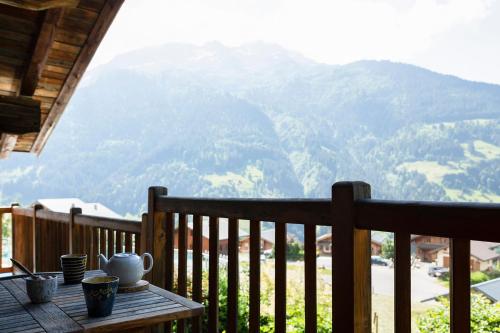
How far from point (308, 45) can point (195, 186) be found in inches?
1914

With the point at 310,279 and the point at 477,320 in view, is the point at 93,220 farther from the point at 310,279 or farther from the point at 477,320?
the point at 477,320

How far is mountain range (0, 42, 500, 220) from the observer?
70562 mm

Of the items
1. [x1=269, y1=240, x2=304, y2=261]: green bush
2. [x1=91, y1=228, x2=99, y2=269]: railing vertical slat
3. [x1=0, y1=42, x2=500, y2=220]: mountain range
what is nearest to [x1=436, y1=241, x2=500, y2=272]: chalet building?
[x1=269, y1=240, x2=304, y2=261]: green bush

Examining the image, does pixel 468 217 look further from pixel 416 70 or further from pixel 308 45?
pixel 308 45

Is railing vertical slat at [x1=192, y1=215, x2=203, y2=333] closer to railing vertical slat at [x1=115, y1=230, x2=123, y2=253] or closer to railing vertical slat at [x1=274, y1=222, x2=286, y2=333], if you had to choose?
railing vertical slat at [x1=274, y1=222, x2=286, y2=333]

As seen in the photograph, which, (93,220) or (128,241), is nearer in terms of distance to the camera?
(128,241)

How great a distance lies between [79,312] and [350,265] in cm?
83

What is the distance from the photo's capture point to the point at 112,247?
2965mm

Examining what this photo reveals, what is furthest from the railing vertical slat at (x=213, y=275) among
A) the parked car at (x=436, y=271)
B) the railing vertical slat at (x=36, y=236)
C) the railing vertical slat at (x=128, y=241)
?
the parked car at (x=436, y=271)

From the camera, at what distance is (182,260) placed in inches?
86.0

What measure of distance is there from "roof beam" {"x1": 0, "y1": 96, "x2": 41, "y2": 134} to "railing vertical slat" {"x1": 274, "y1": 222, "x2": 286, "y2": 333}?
327 cm

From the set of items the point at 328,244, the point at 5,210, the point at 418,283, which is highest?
the point at 5,210

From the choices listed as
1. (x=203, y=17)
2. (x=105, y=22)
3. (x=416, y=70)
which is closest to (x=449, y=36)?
(x=416, y=70)

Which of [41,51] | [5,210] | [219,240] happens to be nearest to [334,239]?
[219,240]
